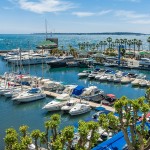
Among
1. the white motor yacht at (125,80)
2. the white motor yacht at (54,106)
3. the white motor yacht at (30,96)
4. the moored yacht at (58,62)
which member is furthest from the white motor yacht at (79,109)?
the moored yacht at (58,62)

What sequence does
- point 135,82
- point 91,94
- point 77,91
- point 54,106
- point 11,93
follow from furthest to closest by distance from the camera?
1. point 135,82
2. point 11,93
3. point 77,91
4. point 91,94
5. point 54,106

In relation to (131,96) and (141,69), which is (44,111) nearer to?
(131,96)

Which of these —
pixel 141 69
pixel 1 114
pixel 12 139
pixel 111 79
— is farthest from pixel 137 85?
pixel 12 139

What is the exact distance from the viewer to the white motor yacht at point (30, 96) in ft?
191

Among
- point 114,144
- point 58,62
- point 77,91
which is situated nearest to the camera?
point 114,144

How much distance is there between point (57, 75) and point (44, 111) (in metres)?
42.5

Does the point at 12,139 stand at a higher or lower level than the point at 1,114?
higher

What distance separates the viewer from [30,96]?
59.0m

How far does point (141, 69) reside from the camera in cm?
10069

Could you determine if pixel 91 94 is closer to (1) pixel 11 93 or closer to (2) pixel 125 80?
(1) pixel 11 93

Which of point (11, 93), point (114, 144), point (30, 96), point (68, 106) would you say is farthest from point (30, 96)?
point (114, 144)

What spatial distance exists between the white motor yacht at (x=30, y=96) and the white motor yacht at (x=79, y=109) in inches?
467

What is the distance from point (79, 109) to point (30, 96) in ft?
43.8

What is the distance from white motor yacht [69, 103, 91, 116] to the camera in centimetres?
4988
